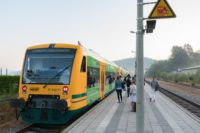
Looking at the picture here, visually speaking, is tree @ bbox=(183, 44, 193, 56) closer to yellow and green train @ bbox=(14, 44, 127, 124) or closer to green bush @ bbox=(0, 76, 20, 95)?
green bush @ bbox=(0, 76, 20, 95)

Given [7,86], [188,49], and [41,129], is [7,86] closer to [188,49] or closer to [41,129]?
[41,129]

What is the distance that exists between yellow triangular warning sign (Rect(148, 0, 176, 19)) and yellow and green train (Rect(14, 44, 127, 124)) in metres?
5.69

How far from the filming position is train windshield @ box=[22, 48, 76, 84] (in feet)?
Answer: 42.5

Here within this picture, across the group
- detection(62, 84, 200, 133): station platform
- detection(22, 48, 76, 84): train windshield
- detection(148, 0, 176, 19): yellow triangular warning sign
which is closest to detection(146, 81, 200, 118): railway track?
detection(62, 84, 200, 133): station platform

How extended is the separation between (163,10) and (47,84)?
21.6ft

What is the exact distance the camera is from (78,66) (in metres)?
13.3

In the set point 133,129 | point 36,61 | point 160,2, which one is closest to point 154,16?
point 160,2

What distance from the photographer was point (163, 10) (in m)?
7.51

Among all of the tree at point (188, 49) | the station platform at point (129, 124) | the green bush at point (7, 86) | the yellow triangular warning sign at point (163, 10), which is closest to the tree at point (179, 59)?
the tree at point (188, 49)

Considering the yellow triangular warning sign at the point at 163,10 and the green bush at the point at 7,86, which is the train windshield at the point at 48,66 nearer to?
the yellow triangular warning sign at the point at 163,10

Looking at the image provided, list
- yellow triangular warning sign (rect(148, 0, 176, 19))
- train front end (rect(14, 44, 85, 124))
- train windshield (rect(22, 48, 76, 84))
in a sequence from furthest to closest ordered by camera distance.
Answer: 1. train windshield (rect(22, 48, 76, 84))
2. train front end (rect(14, 44, 85, 124))
3. yellow triangular warning sign (rect(148, 0, 176, 19))

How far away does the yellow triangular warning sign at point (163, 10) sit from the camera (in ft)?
24.5

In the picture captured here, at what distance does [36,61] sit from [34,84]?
1023 mm

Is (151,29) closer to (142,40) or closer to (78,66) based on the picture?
(142,40)
